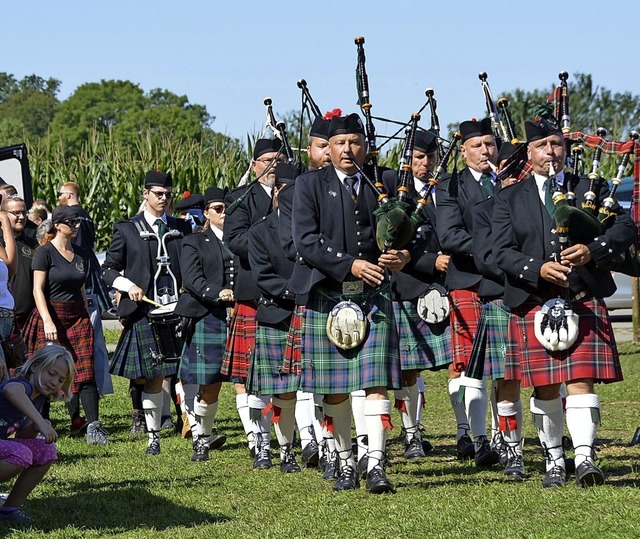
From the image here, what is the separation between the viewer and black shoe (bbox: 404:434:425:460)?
7.21 m

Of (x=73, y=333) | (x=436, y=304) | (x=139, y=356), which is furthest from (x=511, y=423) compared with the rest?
(x=73, y=333)

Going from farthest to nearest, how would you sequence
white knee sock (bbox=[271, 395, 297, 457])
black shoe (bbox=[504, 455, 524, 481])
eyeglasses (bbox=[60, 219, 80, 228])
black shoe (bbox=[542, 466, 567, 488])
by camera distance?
eyeglasses (bbox=[60, 219, 80, 228]) < white knee sock (bbox=[271, 395, 297, 457]) < black shoe (bbox=[504, 455, 524, 481]) < black shoe (bbox=[542, 466, 567, 488])

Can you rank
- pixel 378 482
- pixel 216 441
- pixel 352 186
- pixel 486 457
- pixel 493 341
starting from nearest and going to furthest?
pixel 378 482, pixel 352 186, pixel 493 341, pixel 486 457, pixel 216 441

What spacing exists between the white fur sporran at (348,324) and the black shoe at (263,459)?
141cm

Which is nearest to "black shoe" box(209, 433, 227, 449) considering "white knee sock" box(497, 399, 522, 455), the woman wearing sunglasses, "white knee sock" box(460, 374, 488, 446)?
Answer: the woman wearing sunglasses

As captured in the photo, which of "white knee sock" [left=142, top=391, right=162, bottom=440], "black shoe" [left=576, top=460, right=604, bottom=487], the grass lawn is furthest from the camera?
"white knee sock" [left=142, top=391, right=162, bottom=440]

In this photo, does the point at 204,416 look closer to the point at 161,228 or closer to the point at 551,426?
the point at 161,228

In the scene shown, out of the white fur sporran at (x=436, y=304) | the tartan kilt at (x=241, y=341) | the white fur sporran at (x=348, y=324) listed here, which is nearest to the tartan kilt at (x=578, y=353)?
the white fur sporran at (x=348, y=324)

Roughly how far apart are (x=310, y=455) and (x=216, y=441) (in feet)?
3.43

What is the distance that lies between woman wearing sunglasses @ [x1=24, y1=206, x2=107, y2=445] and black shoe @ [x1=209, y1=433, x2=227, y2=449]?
817 mm

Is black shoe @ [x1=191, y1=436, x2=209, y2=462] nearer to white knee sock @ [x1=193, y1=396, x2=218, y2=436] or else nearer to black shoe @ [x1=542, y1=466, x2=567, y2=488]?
white knee sock @ [x1=193, y1=396, x2=218, y2=436]

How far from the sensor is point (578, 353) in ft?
18.4

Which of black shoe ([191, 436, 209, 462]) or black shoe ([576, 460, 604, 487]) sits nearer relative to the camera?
black shoe ([576, 460, 604, 487])

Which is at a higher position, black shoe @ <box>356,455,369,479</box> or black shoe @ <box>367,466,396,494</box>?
black shoe @ <box>356,455,369,479</box>
